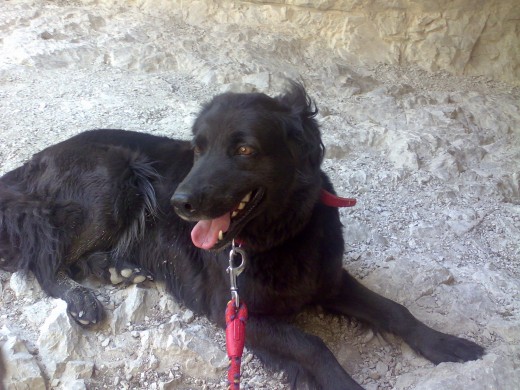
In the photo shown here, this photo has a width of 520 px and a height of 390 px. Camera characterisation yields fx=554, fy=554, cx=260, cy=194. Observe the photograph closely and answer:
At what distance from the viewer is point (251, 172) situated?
2.64m

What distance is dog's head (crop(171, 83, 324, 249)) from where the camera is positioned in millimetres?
2523

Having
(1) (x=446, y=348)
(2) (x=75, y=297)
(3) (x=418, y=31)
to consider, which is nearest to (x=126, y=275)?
(2) (x=75, y=297)

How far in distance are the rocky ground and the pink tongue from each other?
2.06ft

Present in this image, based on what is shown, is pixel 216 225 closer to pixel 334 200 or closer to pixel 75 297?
pixel 334 200

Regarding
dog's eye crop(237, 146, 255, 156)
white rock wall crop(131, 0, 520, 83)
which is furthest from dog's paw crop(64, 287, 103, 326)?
white rock wall crop(131, 0, 520, 83)

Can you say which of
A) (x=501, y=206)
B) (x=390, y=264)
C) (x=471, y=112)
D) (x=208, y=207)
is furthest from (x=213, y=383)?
(x=471, y=112)

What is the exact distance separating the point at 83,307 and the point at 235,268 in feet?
3.17

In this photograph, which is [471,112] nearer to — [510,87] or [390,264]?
[510,87]

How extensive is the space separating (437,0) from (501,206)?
3203 millimetres

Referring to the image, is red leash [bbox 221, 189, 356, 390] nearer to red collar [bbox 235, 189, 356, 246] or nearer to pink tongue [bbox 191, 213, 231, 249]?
red collar [bbox 235, 189, 356, 246]

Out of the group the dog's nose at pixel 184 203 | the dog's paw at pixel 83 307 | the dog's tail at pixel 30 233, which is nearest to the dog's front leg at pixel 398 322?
the dog's nose at pixel 184 203

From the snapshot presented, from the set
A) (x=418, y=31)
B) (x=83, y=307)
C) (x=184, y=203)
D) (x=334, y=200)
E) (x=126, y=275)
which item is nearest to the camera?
(x=184, y=203)

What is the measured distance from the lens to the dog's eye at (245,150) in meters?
2.67

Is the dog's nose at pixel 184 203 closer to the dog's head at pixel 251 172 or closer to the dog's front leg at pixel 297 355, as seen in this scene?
the dog's head at pixel 251 172
